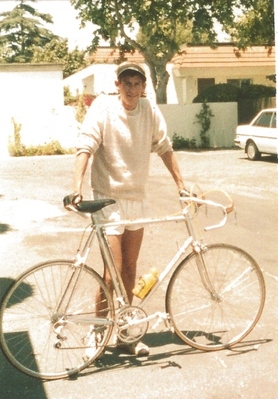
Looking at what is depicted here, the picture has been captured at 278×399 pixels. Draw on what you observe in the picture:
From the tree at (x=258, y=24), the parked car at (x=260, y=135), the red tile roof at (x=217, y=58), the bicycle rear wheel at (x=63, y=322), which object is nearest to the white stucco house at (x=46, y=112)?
the tree at (x=258, y=24)

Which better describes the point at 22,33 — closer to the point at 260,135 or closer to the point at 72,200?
the point at 260,135

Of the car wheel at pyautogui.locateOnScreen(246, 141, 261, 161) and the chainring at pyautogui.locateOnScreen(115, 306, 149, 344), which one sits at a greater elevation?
the chainring at pyautogui.locateOnScreen(115, 306, 149, 344)

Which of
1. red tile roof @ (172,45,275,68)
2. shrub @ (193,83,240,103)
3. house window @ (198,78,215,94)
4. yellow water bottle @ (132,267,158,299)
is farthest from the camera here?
house window @ (198,78,215,94)

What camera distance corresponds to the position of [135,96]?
3824 mm

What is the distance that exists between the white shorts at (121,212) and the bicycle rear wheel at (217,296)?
0.42 metres

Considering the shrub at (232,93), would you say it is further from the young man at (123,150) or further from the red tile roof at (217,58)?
the young man at (123,150)

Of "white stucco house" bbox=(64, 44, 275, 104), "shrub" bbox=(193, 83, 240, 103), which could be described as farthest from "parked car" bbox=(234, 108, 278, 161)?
"white stucco house" bbox=(64, 44, 275, 104)

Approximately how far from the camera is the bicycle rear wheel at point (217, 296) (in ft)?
13.2

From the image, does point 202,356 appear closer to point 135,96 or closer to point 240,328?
point 240,328

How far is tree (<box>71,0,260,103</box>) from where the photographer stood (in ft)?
71.6

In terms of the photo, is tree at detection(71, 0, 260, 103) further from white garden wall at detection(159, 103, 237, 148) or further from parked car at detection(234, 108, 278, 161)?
parked car at detection(234, 108, 278, 161)

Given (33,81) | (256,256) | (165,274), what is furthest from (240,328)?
(33,81)

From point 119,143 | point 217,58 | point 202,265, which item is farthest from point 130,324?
point 217,58

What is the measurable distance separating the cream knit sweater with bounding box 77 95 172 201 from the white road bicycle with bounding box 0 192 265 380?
29 cm
